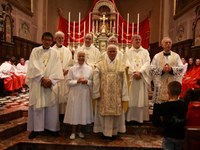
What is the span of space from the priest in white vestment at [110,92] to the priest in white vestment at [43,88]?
0.72 meters

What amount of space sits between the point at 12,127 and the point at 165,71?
2949 mm

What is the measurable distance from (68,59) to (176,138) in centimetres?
299


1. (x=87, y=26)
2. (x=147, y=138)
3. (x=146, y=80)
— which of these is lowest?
(x=147, y=138)

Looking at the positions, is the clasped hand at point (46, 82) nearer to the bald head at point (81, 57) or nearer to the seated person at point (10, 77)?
the bald head at point (81, 57)

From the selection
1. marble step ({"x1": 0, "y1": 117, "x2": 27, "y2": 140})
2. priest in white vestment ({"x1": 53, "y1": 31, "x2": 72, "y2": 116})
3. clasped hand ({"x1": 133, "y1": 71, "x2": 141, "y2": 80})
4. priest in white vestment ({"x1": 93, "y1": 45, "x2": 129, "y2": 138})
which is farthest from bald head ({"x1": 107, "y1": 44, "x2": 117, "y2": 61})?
marble step ({"x1": 0, "y1": 117, "x2": 27, "y2": 140})

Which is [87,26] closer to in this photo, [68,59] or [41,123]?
[68,59]

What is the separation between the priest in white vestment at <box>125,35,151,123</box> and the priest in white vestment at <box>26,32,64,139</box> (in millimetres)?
1439

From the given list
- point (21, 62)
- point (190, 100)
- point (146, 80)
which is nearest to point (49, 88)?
point (146, 80)

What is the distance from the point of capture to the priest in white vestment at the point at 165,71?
4977 millimetres

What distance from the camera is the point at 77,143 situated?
457 centimetres

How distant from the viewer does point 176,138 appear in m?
3.19

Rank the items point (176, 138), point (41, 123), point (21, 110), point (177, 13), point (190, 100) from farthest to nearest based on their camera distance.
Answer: point (177, 13)
point (21, 110)
point (41, 123)
point (190, 100)
point (176, 138)

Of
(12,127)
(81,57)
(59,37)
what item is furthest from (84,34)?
(12,127)

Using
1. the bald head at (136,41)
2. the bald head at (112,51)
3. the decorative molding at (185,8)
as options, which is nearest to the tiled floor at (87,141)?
the bald head at (112,51)
